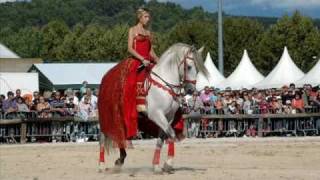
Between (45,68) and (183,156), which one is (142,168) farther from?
(45,68)

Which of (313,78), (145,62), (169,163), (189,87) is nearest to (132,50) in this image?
(145,62)

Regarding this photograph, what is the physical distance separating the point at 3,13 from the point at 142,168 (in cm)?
14978

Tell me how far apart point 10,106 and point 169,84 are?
14.0m

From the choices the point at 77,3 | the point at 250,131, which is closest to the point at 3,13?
the point at 77,3

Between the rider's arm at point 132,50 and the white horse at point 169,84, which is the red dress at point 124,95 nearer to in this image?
the rider's arm at point 132,50

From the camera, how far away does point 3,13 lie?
521ft

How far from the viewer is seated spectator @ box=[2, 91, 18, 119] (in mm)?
25333

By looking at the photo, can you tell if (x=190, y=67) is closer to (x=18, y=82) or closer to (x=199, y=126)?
(x=199, y=126)

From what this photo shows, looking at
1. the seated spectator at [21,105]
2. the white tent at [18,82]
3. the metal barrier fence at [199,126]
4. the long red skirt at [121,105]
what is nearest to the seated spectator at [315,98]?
the metal barrier fence at [199,126]

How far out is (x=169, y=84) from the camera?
12.5 metres

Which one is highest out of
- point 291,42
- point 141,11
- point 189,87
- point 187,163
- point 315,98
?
point 291,42

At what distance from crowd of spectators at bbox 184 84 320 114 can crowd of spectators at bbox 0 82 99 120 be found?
Result: 386 centimetres

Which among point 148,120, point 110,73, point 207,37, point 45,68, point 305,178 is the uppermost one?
point 207,37

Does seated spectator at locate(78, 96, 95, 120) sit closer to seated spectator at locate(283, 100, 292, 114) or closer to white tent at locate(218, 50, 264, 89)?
seated spectator at locate(283, 100, 292, 114)
